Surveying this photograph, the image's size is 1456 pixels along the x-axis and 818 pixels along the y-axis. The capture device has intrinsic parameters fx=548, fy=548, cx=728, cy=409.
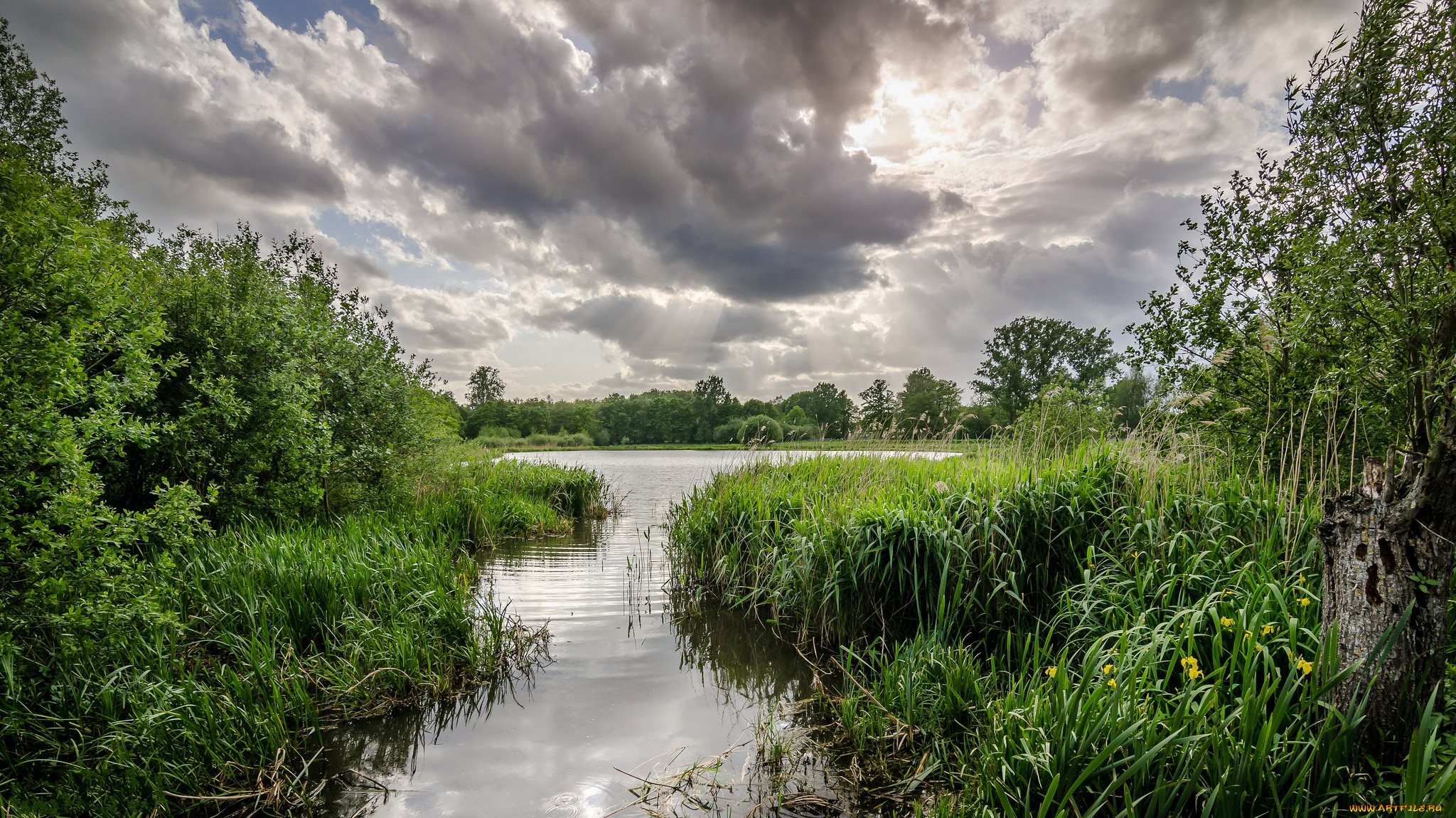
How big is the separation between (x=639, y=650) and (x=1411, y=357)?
Result: 6676mm

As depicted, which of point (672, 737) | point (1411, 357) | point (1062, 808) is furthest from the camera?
point (672, 737)

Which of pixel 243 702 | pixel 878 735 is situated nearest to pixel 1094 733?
pixel 878 735

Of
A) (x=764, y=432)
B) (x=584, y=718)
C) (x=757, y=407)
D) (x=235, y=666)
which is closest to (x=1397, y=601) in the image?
(x=584, y=718)

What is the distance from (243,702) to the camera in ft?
12.8

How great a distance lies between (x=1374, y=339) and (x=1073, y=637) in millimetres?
2822

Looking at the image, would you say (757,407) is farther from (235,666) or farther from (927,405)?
(235,666)

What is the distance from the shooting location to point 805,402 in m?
71.1

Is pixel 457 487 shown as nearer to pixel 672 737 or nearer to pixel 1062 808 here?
pixel 672 737

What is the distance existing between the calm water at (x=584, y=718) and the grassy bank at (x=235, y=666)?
1.33 feet

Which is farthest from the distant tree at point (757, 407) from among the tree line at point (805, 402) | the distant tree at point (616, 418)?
the distant tree at point (616, 418)

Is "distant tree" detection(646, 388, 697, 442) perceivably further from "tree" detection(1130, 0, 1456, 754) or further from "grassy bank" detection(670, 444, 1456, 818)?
"tree" detection(1130, 0, 1456, 754)

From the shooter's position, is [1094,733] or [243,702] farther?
[243,702]

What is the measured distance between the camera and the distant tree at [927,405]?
30.8 feet

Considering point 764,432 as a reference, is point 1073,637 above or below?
below
